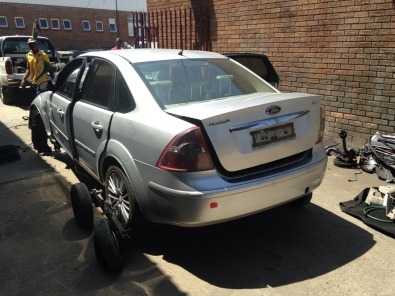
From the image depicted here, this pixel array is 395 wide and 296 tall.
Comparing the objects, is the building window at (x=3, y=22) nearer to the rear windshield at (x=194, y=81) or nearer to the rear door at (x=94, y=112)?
the rear door at (x=94, y=112)

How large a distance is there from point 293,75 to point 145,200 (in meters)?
4.73

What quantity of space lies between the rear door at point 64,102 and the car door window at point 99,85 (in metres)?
0.30

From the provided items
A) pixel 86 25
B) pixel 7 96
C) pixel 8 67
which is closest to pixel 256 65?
pixel 8 67

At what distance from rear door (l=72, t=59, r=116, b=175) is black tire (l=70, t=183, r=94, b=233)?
28 centimetres

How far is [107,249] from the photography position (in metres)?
3.03

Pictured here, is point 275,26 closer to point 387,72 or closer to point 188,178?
point 387,72

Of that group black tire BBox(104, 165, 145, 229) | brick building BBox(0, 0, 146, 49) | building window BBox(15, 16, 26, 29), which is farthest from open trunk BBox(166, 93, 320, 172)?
building window BBox(15, 16, 26, 29)

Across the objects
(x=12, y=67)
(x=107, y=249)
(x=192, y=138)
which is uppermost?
(x=12, y=67)

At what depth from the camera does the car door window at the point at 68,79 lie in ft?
15.3

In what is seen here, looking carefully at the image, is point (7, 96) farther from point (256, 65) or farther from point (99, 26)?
point (99, 26)

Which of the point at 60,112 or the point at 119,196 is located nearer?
the point at 119,196

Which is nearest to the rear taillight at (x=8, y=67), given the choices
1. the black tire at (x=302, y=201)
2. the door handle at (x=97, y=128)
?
the door handle at (x=97, y=128)

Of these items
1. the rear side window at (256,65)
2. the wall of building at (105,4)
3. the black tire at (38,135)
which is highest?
the wall of building at (105,4)

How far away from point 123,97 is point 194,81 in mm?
635
